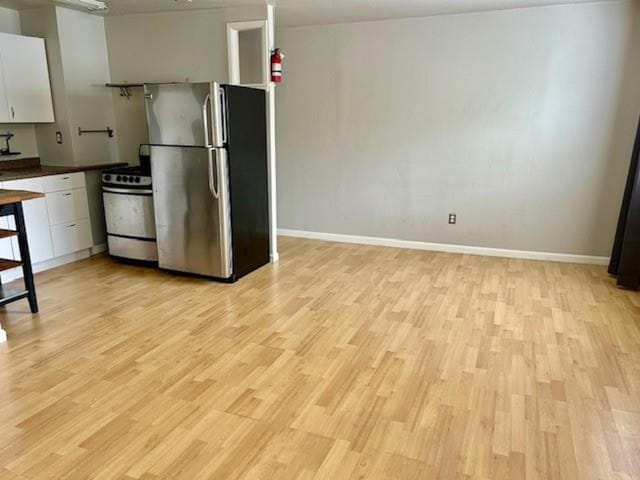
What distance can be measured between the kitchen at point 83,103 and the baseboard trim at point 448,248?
1122 mm

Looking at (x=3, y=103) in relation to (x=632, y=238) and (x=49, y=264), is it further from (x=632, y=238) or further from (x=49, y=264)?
(x=632, y=238)

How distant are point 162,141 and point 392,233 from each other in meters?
2.74

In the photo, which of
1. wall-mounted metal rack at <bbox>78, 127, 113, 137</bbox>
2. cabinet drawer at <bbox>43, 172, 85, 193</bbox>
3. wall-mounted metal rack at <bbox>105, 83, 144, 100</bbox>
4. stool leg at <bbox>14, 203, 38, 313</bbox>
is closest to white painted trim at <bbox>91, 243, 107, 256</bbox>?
cabinet drawer at <bbox>43, 172, 85, 193</bbox>

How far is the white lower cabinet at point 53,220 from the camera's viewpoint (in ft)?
13.1

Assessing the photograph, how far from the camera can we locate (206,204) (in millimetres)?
3885

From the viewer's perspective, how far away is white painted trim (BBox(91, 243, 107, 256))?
487cm

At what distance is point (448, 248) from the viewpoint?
510 centimetres

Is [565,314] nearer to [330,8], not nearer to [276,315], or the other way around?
[276,315]

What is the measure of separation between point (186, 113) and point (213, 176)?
0.56 metres

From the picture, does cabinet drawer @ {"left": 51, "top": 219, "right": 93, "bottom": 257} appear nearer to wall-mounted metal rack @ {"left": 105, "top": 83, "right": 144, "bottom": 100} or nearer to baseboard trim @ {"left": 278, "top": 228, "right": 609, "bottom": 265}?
wall-mounted metal rack @ {"left": 105, "top": 83, "right": 144, "bottom": 100}

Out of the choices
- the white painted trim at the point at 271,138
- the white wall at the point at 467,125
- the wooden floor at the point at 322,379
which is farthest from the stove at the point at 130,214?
the white wall at the point at 467,125

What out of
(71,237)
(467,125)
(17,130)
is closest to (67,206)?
(71,237)

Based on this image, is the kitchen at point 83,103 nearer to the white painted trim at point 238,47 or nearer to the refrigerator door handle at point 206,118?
the white painted trim at point 238,47

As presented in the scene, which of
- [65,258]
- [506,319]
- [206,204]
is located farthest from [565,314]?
[65,258]
